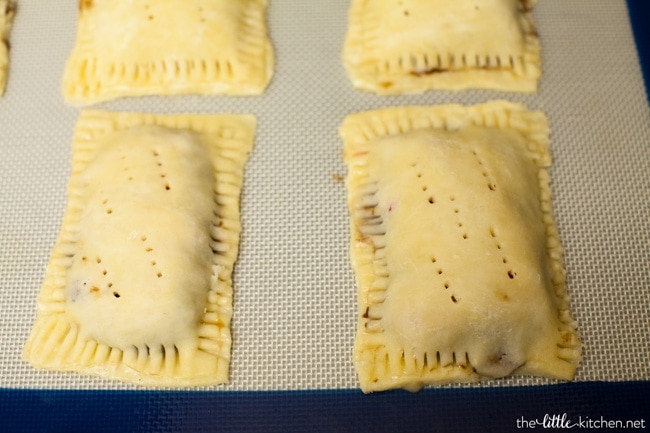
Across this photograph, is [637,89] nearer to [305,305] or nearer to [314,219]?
[314,219]

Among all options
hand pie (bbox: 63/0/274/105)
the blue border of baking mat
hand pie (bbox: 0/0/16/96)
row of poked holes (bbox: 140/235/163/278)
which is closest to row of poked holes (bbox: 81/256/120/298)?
row of poked holes (bbox: 140/235/163/278)

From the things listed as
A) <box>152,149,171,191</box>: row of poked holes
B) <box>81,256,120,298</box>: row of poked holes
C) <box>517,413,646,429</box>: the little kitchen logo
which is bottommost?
<box>517,413,646,429</box>: the little kitchen logo

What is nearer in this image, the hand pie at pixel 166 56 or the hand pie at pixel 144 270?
the hand pie at pixel 144 270

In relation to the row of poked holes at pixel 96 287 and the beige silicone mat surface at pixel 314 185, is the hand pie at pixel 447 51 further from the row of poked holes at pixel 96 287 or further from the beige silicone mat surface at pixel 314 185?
the row of poked holes at pixel 96 287

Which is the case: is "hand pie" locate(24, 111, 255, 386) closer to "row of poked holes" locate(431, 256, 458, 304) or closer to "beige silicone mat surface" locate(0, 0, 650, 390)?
"beige silicone mat surface" locate(0, 0, 650, 390)

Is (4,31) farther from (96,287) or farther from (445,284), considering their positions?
(445,284)

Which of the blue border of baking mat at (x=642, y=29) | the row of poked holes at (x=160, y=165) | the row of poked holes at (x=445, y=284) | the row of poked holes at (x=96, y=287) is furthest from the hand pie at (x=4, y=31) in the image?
the blue border of baking mat at (x=642, y=29)

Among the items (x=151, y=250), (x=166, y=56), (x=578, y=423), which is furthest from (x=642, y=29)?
(x=151, y=250)
